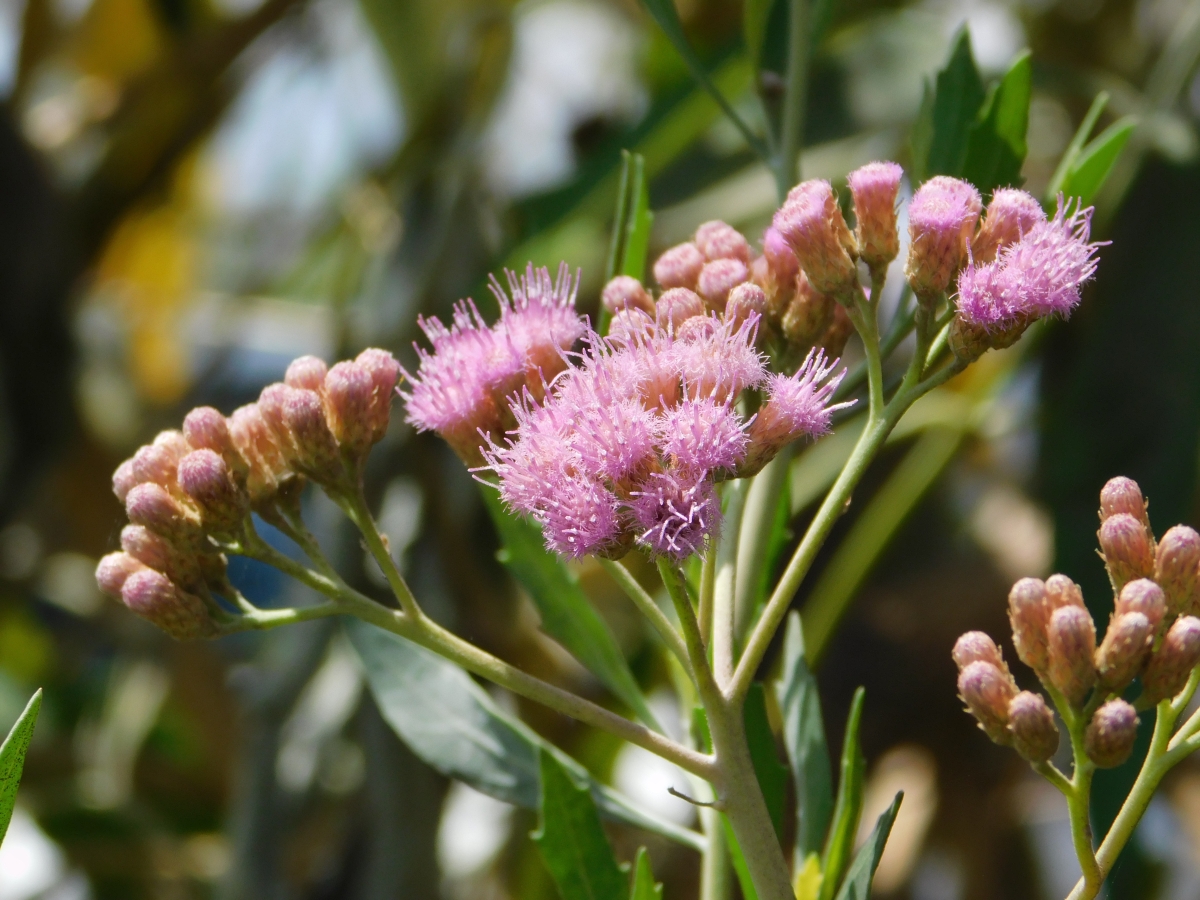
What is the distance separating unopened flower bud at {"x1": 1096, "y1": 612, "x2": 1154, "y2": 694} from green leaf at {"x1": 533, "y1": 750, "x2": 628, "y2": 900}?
0.33 metres

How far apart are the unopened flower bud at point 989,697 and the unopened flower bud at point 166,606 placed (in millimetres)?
480

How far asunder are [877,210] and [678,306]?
0.45 ft

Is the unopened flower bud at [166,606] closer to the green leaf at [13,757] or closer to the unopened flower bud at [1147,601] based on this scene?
the green leaf at [13,757]

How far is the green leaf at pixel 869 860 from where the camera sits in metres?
0.61

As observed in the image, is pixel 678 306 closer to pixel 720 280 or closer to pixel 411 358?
pixel 720 280

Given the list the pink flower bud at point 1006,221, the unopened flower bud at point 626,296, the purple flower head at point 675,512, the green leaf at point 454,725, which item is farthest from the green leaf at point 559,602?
the pink flower bud at point 1006,221

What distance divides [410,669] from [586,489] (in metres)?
0.34

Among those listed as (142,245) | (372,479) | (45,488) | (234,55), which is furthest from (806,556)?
(142,245)

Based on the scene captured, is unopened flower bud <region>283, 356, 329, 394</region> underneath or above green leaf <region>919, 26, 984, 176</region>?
above

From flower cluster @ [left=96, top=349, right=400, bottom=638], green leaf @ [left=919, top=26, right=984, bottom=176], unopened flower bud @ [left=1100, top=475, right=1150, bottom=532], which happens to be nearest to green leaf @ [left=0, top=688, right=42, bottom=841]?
flower cluster @ [left=96, top=349, right=400, bottom=638]

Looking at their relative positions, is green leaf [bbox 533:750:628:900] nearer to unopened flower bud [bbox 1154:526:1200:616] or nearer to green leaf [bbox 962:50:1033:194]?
unopened flower bud [bbox 1154:526:1200:616]

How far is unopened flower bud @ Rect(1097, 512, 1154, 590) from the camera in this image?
2.20 feet

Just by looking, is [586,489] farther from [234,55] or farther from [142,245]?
[142,245]

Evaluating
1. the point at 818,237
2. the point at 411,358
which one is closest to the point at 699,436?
the point at 818,237
